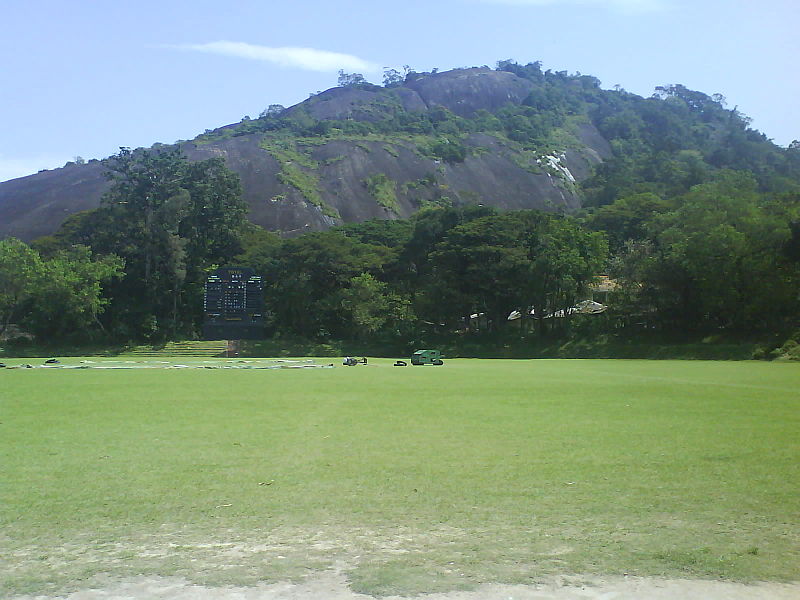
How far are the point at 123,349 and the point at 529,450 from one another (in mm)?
51846

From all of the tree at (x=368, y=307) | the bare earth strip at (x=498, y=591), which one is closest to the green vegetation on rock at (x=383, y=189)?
the tree at (x=368, y=307)

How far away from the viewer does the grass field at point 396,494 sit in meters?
5.54

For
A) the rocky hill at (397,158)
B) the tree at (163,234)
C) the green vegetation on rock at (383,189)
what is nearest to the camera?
the tree at (163,234)

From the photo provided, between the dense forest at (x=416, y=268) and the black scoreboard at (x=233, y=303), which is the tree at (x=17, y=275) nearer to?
the dense forest at (x=416, y=268)

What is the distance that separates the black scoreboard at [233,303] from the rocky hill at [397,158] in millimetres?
33966

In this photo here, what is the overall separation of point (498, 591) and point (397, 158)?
12244 cm

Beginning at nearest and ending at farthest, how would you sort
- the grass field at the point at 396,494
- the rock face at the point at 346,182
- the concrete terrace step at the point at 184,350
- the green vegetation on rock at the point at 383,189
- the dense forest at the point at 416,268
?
the grass field at the point at 396,494, the dense forest at the point at 416,268, the concrete terrace step at the point at 184,350, the rock face at the point at 346,182, the green vegetation on rock at the point at 383,189

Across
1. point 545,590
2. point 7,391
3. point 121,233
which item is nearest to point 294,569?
point 545,590

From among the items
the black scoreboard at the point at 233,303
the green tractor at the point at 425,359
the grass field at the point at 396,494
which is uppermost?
the black scoreboard at the point at 233,303

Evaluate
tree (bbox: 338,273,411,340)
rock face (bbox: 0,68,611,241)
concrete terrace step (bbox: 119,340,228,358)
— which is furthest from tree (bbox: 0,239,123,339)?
rock face (bbox: 0,68,611,241)

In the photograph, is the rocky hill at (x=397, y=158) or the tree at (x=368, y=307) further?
the rocky hill at (x=397, y=158)

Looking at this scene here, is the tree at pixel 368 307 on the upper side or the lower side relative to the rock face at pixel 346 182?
lower

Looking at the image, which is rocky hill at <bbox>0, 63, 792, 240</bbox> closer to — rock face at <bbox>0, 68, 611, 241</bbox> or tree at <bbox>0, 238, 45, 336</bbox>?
rock face at <bbox>0, 68, 611, 241</bbox>

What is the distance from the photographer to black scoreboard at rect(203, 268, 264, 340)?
142ft
